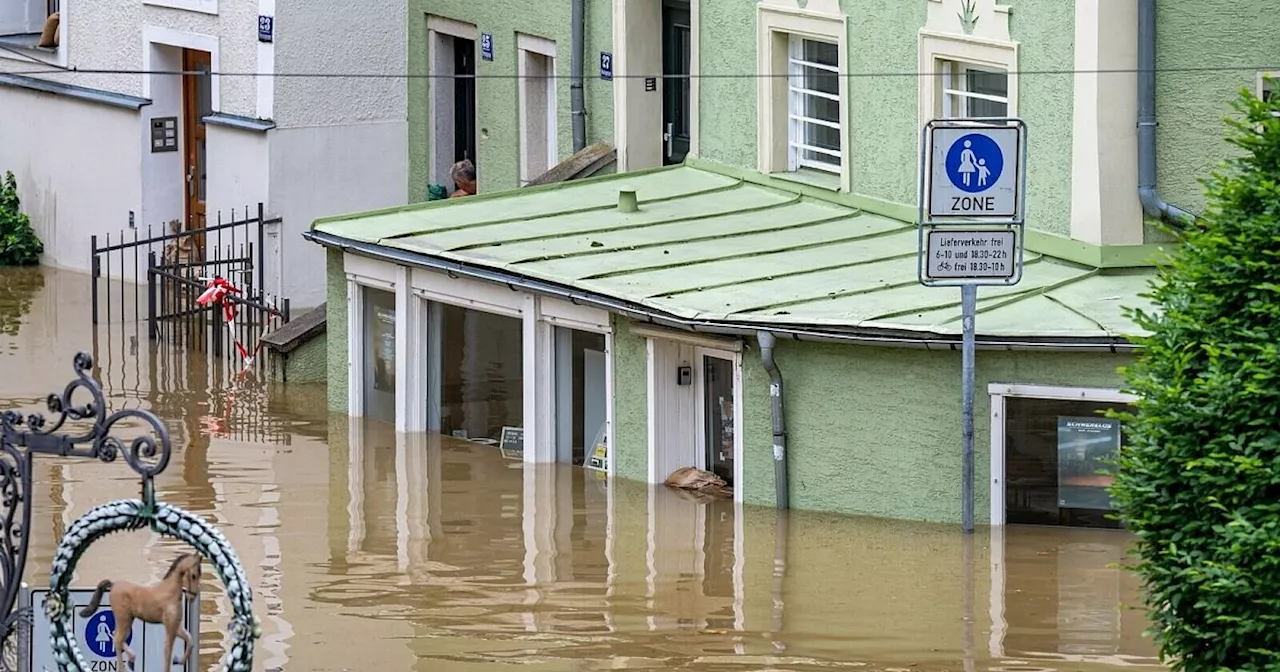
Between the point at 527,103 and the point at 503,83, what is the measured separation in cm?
42

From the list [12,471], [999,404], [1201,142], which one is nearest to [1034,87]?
[1201,142]

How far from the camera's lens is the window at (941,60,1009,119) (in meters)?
19.1

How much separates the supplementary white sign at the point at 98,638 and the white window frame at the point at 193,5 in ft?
54.4

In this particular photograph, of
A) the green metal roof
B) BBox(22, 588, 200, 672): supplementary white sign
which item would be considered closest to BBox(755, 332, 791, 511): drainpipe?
the green metal roof

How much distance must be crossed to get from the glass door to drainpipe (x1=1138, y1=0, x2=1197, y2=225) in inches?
129

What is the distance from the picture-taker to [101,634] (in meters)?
10.1

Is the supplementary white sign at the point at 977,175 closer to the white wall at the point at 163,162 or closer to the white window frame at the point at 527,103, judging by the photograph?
the white window frame at the point at 527,103

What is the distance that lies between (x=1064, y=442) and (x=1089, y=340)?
0.84 metres

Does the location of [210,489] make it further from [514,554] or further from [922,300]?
[922,300]

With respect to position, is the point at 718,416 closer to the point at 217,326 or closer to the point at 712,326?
the point at 712,326

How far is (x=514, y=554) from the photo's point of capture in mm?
15859

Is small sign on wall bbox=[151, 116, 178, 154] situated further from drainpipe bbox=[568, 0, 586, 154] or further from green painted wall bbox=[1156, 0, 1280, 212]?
green painted wall bbox=[1156, 0, 1280, 212]

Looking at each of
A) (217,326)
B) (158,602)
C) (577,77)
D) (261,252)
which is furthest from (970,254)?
(261,252)

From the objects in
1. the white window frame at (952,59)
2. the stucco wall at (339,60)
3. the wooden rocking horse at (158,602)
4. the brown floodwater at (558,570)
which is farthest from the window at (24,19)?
the wooden rocking horse at (158,602)
